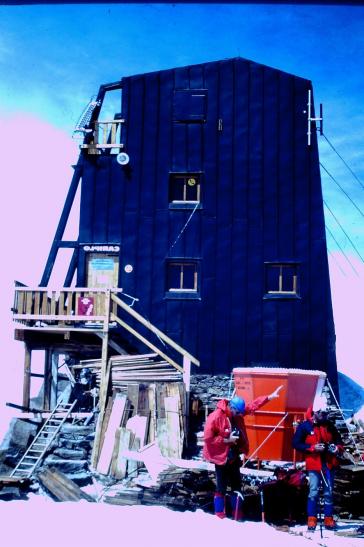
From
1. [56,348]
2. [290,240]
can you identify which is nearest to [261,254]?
[290,240]

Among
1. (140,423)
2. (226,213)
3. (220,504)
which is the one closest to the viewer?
(220,504)

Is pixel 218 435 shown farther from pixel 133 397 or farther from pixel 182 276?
pixel 182 276

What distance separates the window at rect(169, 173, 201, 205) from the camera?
22.4 m

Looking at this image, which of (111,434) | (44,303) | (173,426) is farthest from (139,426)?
(44,303)

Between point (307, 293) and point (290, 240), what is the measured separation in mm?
1706

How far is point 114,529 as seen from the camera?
281 inches

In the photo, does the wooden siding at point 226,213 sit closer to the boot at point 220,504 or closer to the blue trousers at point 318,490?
the blue trousers at point 318,490

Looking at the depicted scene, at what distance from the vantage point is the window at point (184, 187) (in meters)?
22.4

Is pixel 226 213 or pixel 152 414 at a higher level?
pixel 226 213

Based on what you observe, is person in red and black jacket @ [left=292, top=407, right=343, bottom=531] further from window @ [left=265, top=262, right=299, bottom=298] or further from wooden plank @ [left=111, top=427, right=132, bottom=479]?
window @ [left=265, top=262, right=299, bottom=298]

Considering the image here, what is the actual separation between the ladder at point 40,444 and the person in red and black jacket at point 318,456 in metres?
7.19

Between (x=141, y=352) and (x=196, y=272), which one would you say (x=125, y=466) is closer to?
(x=141, y=352)

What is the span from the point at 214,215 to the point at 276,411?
8.74 metres

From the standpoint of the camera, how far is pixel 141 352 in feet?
70.7
